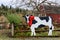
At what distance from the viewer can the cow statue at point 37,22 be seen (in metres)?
7.27

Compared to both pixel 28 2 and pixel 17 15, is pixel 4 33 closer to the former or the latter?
pixel 17 15

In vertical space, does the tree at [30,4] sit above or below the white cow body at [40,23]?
above

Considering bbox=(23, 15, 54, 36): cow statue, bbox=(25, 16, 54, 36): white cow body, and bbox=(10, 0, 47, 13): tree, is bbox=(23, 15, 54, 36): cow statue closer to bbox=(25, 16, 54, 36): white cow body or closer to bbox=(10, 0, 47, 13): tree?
bbox=(25, 16, 54, 36): white cow body

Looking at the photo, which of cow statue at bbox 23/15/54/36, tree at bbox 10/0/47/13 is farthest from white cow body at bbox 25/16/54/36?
tree at bbox 10/0/47/13

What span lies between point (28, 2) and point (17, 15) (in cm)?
53

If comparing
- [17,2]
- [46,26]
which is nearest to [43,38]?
[46,26]

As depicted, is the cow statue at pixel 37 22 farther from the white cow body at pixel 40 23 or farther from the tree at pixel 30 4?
the tree at pixel 30 4

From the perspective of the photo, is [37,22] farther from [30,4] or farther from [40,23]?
[30,4]

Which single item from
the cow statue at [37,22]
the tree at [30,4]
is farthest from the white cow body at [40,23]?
the tree at [30,4]

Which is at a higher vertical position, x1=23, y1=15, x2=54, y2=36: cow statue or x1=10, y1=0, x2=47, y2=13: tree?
x1=10, y1=0, x2=47, y2=13: tree

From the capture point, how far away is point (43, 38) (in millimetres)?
7184

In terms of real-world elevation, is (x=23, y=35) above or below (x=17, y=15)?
below

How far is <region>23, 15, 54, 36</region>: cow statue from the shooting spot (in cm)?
727

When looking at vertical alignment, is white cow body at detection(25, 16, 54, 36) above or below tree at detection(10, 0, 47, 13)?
below
